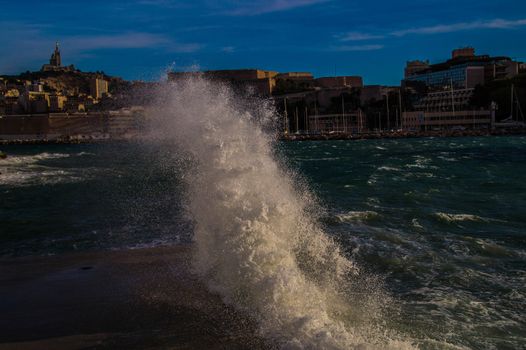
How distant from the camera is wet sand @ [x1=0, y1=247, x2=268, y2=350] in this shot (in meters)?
6.45

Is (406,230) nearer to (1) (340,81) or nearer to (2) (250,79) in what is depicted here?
(2) (250,79)

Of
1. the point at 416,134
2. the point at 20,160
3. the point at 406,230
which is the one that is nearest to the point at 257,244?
the point at 406,230

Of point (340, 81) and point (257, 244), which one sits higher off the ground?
point (340, 81)

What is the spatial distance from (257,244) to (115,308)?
6.74 ft

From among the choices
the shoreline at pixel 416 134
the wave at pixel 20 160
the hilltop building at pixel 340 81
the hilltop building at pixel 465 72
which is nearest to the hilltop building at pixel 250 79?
the hilltop building at pixel 340 81

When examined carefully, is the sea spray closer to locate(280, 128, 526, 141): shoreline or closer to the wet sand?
the wet sand

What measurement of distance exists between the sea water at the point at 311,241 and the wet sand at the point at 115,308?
38 cm

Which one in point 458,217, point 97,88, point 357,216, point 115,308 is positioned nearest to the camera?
point 115,308

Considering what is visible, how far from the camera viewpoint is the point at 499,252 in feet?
34.5

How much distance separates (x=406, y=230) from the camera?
1282 cm

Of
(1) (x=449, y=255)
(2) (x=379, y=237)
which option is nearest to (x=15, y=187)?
(2) (x=379, y=237)

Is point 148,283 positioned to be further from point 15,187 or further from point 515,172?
point 515,172

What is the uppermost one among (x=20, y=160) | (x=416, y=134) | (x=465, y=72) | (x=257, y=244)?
(x=465, y=72)

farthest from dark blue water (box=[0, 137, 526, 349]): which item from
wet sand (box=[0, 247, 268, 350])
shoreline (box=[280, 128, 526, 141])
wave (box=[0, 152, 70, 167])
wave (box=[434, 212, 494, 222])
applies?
shoreline (box=[280, 128, 526, 141])
